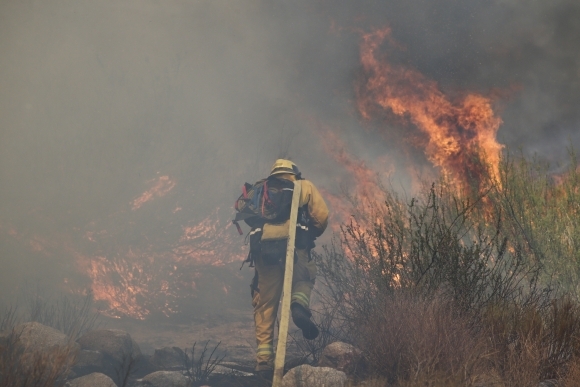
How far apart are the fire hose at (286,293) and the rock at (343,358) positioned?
2.13 feet

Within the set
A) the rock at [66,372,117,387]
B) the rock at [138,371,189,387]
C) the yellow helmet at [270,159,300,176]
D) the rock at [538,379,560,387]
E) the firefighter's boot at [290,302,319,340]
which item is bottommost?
the rock at [66,372,117,387]

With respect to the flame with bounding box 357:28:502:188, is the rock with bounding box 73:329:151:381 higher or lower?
lower

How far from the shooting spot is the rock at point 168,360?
20.4 ft

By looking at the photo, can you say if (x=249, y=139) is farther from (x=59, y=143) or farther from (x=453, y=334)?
(x=453, y=334)

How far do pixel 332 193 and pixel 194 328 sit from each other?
5.83 m

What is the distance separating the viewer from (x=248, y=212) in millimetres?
6184

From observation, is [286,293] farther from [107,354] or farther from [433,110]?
[433,110]

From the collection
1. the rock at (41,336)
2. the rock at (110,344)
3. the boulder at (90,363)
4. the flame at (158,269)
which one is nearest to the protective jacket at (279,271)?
the rock at (110,344)

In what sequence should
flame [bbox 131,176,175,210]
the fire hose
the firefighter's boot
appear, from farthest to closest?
1. flame [bbox 131,176,175,210]
2. the firefighter's boot
3. the fire hose

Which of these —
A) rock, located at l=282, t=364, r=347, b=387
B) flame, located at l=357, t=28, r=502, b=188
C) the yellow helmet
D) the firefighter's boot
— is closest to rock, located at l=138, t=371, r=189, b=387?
rock, located at l=282, t=364, r=347, b=387

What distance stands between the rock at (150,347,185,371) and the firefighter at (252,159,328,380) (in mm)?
1311

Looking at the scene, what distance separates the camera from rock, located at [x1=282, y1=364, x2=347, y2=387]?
4.32 m

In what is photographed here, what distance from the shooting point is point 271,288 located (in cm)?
589

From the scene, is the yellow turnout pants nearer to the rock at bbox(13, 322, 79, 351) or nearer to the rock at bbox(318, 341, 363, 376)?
the rock at bbox(318, 341, 363, 376)
